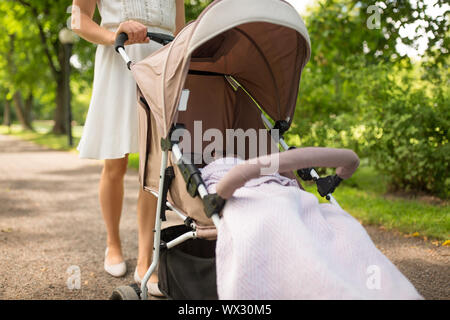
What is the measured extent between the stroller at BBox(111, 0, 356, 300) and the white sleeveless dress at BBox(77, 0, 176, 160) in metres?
0.28

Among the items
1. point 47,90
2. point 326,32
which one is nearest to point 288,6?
point 326,32

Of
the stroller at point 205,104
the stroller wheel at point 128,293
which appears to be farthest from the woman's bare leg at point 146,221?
the stroller wheel at point 128,293

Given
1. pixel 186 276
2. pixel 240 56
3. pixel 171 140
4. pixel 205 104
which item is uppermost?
pixel 240 56

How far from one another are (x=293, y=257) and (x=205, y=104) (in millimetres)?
1434

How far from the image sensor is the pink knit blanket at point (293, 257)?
143 centimetres

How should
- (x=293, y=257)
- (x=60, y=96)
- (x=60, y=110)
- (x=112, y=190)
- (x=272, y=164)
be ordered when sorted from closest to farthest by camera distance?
1. (x=293, y=257)
2. (x=272, y=164)
3. (x=112, y=190)
4. (x=60, y=96)
5. (x=60, y=110)

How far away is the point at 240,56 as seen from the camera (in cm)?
262

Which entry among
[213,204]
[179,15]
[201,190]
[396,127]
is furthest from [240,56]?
[396,127]

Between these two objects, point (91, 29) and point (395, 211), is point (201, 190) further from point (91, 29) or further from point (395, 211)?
point (395, 211)

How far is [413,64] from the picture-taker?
5.57 m

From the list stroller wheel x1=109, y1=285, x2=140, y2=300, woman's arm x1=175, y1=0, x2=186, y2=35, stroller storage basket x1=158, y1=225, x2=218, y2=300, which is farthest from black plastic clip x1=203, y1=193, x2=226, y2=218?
woman's arm x1=175, y1=0, x2=186, y2=35
